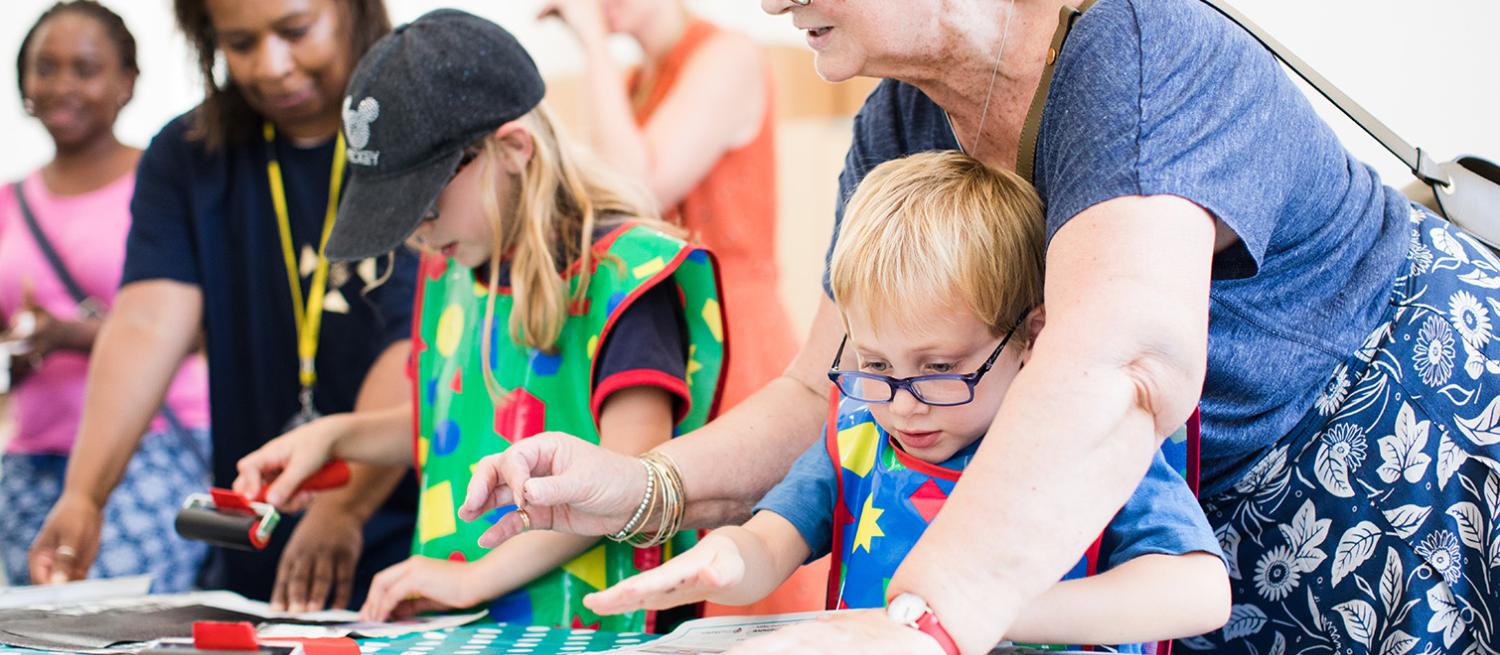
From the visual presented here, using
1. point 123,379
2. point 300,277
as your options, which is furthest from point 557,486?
point 123,379

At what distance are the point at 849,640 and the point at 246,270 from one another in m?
2.12

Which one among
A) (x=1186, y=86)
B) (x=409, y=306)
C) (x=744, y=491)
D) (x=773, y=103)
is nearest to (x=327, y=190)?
(x=409, y=306)

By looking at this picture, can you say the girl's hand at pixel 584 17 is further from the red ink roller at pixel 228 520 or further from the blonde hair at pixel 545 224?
the red ink roller at pixel 228 520

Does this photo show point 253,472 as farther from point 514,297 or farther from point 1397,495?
point 1397,495

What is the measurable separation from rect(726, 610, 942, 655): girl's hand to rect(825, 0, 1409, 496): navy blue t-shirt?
0.36 metres

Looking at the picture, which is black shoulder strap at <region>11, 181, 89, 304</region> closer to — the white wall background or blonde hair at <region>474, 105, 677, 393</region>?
blonde hair at <region>474, 105, 677, 393</region>

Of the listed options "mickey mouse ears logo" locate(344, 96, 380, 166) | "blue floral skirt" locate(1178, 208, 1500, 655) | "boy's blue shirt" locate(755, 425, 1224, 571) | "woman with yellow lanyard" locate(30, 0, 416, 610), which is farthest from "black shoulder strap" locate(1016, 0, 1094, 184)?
"woman with yellow lanyard" locate(30, 0, 416, 610)

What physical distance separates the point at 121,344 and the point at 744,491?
5.37 ft

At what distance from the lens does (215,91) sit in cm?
272

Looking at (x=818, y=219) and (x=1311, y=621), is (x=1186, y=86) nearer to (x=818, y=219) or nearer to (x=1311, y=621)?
(x=1311, y=621)

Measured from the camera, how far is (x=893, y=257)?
1.19 metres

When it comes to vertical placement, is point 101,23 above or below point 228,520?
above

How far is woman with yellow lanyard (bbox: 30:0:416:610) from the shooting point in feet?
8.63

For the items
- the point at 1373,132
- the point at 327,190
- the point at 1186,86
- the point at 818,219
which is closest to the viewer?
the point at 1186,86
